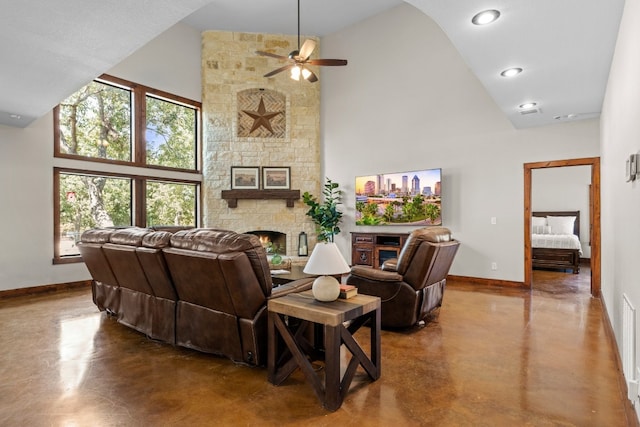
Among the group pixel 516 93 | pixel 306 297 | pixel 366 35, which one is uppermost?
pixel 366 35

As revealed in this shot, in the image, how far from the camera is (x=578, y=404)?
214 cm

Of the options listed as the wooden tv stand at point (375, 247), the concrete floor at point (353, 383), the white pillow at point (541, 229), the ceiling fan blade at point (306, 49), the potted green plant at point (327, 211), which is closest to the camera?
the concrete floor at point (353, 383)

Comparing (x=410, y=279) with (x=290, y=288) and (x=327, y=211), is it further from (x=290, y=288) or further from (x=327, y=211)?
(x=327, y=211)

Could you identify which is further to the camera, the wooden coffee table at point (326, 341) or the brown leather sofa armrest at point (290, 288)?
the brown leather sofa armrest at point (290, 288)

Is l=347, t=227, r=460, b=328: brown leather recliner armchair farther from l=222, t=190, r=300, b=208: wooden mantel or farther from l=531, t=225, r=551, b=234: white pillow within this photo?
l=531, t=225, r=551, b=234: white pillow

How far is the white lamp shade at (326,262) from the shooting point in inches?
86.3

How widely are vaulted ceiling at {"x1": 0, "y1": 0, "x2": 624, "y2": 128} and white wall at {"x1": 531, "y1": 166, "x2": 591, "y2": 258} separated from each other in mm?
4162

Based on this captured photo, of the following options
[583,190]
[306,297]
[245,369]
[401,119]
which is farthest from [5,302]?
[583,190]

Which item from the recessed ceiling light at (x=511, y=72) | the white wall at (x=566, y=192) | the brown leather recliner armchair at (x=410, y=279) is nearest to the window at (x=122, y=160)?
the brown leather recliner armchair at (x=410, y=279)

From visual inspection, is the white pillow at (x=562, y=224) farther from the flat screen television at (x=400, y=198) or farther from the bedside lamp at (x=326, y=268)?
the bedside lamp at (x=326, y=268)

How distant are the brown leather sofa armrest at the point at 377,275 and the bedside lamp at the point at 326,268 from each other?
1221 mm

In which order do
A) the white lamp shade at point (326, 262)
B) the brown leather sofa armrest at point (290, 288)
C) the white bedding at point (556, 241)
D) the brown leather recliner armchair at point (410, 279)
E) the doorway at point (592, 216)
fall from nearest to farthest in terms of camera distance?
A: the white lamp shade at point (326, 262), the brown leather sofa armrest at point (290, 288), the brown leather recliner armchair at point (410, 279), the doorway at point (592, 216), the white bedding at point (556, 241)

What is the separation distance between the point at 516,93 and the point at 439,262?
2163mm

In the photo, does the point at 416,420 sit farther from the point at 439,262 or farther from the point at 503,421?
the point at 439,262
